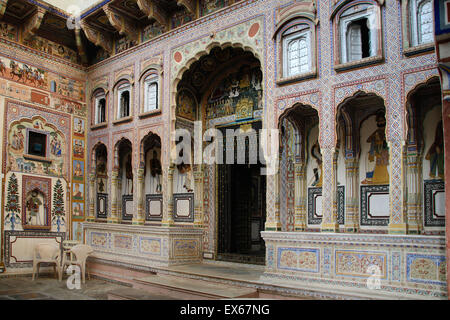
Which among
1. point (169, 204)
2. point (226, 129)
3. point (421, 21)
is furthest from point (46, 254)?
point (421, 21)

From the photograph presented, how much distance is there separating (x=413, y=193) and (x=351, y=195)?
126 cm

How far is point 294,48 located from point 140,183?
5521mm

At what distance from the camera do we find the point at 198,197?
38.6ft

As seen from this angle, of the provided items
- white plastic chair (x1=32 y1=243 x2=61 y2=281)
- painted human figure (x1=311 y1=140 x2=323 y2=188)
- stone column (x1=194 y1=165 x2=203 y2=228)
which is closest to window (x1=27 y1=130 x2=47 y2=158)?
white plastic chair (x1=32 y1=243 x2=61 y2=281)

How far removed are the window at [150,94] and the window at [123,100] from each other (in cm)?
76

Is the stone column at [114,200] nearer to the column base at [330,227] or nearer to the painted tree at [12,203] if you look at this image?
the painted tree at [12,203]

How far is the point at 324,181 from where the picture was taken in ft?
25.7

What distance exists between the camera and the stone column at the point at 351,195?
8719mm

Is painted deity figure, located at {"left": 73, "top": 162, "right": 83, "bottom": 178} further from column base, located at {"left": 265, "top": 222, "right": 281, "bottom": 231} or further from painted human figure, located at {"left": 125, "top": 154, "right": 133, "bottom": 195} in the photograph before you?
column base, located at {"left": 265, "top": 222, "right": 281, "bottom": 231}

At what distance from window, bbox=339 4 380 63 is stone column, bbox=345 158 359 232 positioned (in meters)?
2.13

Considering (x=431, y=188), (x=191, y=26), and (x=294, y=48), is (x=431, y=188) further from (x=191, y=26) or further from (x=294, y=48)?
(x=191, y=26)

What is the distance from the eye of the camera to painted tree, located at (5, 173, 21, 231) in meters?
11.4

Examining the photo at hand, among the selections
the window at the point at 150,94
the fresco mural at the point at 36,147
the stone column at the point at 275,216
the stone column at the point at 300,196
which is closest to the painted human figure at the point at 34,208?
the fresco mural at the point at 36,147

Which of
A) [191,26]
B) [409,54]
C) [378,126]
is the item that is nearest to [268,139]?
[378,126]
